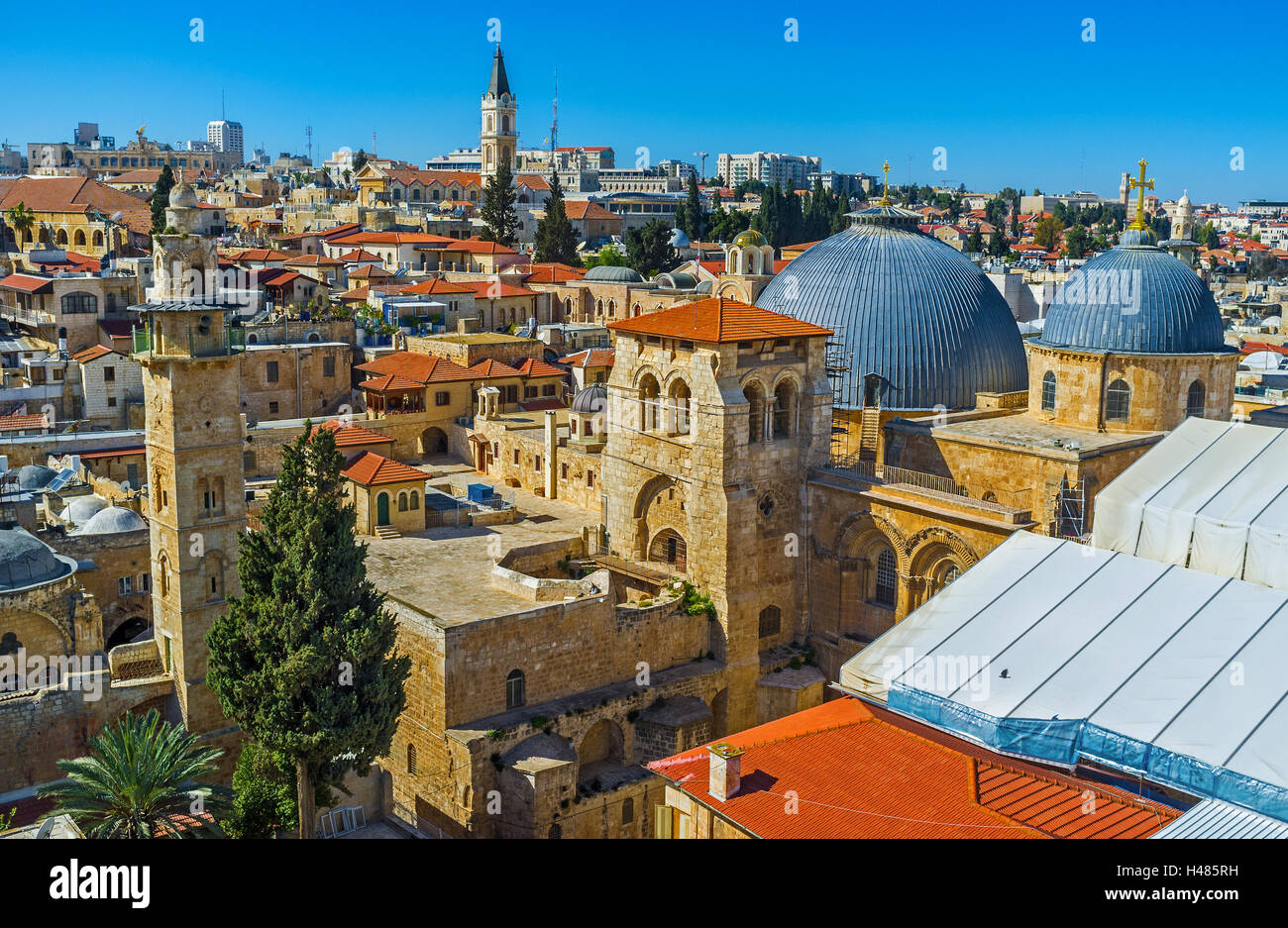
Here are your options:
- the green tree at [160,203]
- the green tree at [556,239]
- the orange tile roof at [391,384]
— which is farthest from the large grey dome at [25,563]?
the green tree at [556,239]

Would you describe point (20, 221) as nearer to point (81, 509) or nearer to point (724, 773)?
point (81, 509)

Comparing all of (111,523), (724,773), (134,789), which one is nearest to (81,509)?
(111,523)

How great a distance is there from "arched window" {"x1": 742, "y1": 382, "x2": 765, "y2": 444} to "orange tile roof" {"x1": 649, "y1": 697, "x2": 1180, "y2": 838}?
8708mm

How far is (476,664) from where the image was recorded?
23703 mm

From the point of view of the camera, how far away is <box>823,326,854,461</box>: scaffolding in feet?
102

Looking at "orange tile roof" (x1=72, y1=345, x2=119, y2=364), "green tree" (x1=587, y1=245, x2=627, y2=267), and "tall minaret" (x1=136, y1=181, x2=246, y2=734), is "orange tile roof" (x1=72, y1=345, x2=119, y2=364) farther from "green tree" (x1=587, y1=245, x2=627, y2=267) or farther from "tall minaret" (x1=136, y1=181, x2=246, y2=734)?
"green tree" (x1=587, y1=245, x2=627, y2=267)

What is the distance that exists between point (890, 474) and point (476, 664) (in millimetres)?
10551

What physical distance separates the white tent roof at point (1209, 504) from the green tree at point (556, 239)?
60525 mm

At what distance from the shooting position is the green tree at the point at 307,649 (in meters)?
20.9

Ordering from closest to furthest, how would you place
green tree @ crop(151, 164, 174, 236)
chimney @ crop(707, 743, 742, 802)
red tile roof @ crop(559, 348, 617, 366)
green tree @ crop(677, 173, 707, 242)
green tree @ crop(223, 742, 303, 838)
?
chimney @ crop(707, 743, 742, 802) → green tree @ crop(223, 742, 303, 838) → red tile roof @ crop(559, 348, 617, 366) → green tree @ crop(151, 164, 174, 236) → green tree @ crop(677, 173, 707, 242)

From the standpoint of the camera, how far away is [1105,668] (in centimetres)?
1898

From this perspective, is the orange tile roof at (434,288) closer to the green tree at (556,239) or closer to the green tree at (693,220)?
the green tree at (556,239)

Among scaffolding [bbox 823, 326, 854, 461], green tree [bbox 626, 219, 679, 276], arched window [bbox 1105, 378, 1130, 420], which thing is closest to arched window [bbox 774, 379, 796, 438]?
scaffolding [bbox 823, 326, 854, 461]
